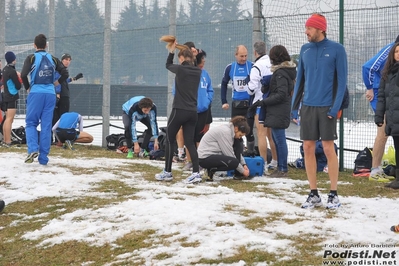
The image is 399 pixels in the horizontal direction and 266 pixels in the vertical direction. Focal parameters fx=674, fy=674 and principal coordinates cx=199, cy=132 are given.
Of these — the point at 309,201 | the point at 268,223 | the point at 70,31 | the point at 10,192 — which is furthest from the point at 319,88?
the point at 70,31

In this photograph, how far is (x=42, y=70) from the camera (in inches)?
404

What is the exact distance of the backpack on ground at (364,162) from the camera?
33.4 ft

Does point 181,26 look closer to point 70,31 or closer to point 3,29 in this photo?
point 70,31

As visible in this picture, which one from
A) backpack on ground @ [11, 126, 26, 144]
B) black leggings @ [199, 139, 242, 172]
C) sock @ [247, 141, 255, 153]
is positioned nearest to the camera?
black leggings @ [199, 139, 242, 172]

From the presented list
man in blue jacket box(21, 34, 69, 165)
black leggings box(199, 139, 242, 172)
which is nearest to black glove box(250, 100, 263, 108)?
black leggings box(199, 139, 242, 172)

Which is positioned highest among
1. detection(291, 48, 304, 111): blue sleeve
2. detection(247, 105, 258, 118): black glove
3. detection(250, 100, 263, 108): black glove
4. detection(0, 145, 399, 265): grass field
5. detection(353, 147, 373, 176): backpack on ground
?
detection(291, 48, 304, 111): blue sleeve

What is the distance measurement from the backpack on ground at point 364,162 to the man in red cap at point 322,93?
11.1 feet

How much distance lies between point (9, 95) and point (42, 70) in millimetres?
4218

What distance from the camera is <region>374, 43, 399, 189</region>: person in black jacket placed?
8.18 metres

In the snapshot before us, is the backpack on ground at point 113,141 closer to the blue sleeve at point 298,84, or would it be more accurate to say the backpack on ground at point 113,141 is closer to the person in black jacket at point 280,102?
the person in black jacket at point 280,102

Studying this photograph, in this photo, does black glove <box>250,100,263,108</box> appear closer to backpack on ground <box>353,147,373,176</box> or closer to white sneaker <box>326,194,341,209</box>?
backpack on ground <box>353,147,373,176</box>

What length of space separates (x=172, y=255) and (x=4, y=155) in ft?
24.0

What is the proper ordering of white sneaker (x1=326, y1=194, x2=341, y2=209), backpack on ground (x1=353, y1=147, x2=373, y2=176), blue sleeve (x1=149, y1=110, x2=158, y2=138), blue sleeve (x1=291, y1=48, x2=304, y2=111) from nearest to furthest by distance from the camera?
white sneaker (x1=326, y1=194, x2=341, y2=209)
blue sleeve (x1=291, y1=48, x2=304, y2=111)
backpack on ground (x1=353, y1=147, x2=373, y2=176)
blue sleeve (x1=149, y1=110, x2=158, y2=138)

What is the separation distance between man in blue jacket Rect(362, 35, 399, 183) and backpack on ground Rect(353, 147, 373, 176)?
0.62 meters
